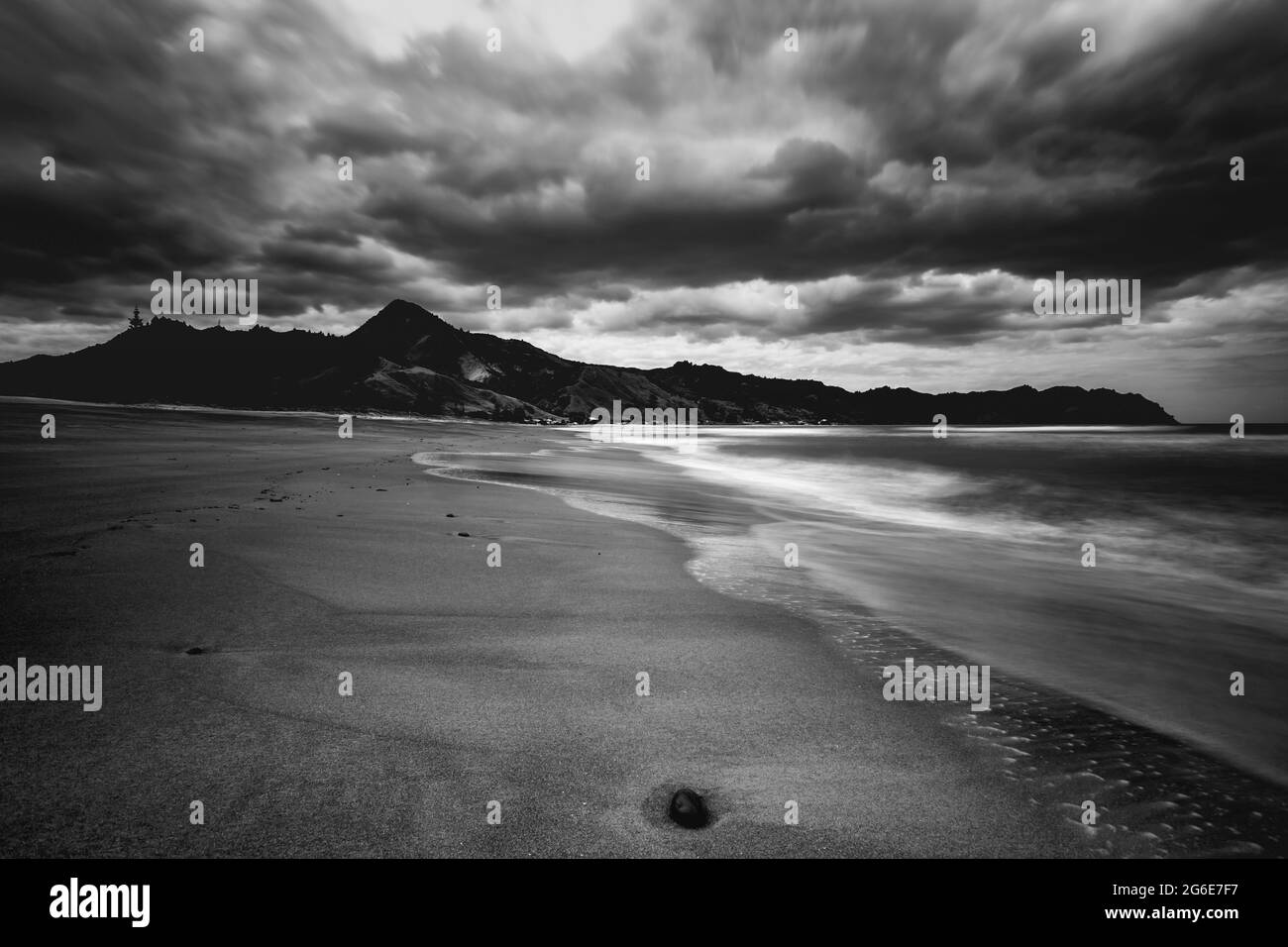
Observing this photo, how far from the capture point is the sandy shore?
2.69 meters

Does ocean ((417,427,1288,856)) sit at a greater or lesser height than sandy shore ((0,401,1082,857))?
lesser

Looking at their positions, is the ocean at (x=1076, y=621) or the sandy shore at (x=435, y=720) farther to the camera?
the ocean at (x=1076, y=621)

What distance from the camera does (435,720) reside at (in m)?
3.71

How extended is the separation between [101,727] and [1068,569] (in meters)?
14.3

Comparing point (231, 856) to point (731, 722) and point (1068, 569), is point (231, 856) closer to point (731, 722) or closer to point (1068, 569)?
point (731, 722)

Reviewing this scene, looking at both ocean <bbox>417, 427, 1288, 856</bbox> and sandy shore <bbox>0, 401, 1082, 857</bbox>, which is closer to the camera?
sandy shore <bbox>0, 401, 1082, 857</bbox>

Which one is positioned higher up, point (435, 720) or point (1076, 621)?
point (435, 720)

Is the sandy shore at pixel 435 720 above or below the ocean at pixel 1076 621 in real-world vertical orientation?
above

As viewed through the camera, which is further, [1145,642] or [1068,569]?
[1068,569]

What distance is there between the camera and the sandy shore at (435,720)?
269 cm
